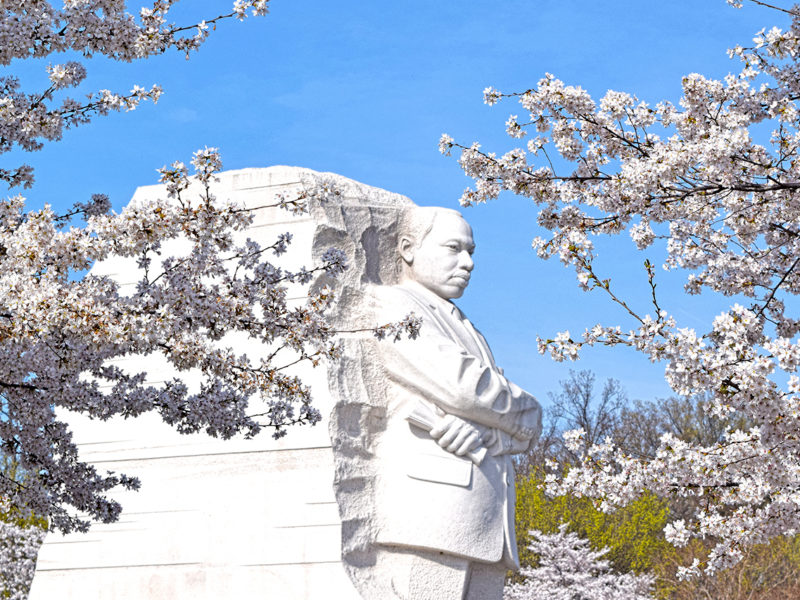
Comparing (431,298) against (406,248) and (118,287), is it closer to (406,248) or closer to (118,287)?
(406,248)

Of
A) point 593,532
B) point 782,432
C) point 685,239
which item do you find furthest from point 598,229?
point 593,532

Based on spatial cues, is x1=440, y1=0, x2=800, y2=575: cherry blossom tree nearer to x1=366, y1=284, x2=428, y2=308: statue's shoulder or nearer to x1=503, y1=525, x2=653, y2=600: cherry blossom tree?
x1=366, y1=284, x2=428, y2=308: statue's shoulder

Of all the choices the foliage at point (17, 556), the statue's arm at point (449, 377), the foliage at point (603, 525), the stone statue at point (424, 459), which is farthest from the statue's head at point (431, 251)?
the foliage at point (603, 525)

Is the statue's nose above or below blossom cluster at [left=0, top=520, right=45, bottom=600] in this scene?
above

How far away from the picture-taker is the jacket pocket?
6941 millimetres

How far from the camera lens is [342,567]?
6.44 meters

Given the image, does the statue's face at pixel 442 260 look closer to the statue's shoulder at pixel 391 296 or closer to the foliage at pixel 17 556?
the statue's shoulder at pixel 391 296

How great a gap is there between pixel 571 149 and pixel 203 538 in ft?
11.2

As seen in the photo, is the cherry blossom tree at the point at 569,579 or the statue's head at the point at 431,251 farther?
the cherry blossom tree at the point at 569,579

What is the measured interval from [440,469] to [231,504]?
1.37 m

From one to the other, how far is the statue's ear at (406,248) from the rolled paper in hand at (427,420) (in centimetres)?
135

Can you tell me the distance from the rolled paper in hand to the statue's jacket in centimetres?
3

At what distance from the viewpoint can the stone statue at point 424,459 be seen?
681cm

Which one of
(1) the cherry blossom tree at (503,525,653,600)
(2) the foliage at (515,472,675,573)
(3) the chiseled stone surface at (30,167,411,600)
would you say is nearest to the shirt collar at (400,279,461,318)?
(3) the chiseled stone surface at (30,167,411,600)
